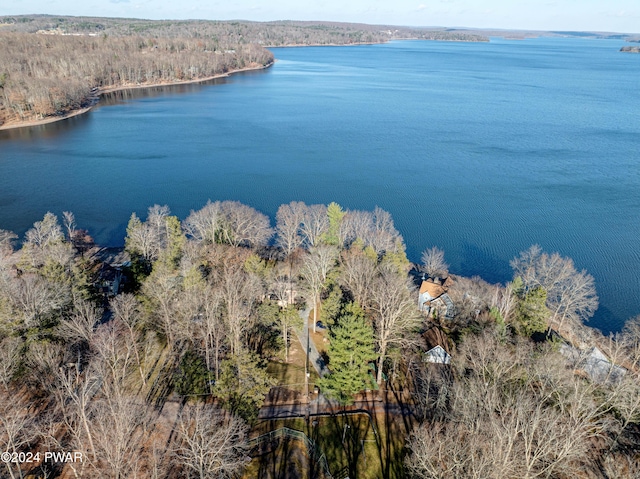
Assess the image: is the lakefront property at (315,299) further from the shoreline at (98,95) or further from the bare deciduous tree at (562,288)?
the shoreline at (98,95)

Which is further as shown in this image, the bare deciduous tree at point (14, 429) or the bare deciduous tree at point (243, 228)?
the bare deciduous tree at point (243, 228)

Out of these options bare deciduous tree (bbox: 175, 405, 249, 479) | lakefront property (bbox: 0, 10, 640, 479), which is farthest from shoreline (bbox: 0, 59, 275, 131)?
bare deciduous tree (bbox: 175, 405, 249, 479)

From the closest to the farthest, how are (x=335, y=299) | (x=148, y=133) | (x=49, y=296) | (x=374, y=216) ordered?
(x=49, y=296) → (x=335, y=299) → (x=374, y=216) → (x=148, y=133)

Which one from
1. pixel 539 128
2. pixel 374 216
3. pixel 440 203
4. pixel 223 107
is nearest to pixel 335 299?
pixel 374 216

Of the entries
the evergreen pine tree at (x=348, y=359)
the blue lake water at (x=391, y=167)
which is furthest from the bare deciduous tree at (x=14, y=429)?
the blue lake water at (x=391, y=167)

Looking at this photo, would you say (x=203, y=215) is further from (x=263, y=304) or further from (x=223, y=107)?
(x=223, y=107)

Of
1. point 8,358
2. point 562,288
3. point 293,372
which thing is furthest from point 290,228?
point 562,288
